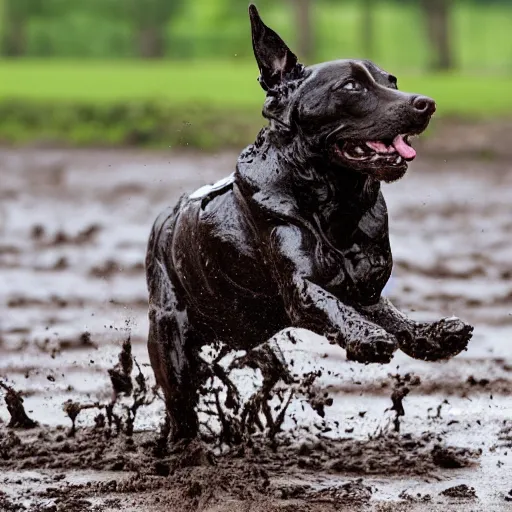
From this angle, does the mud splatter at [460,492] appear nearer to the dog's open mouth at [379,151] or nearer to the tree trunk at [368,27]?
the dog's open mouth at [379,151]

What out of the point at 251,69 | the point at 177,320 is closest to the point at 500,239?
the point at 177,320

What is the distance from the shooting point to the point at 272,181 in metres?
4.87

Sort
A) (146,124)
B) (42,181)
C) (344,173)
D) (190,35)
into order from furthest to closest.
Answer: (190,35), (146,124), (42,181), (344,173)

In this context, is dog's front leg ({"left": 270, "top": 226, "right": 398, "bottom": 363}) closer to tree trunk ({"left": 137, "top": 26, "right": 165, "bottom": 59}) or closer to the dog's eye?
the dog's eye

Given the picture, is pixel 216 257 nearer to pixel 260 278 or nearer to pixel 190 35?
pixel 260 278

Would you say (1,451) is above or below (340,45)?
below

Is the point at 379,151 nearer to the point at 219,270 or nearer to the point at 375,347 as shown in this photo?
the point at 375,347

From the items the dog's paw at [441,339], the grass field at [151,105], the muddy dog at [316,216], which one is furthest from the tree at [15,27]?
the dog's paw at [441,339]

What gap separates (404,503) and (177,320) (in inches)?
43.5

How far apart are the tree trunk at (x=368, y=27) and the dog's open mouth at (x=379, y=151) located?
3337 centimetres

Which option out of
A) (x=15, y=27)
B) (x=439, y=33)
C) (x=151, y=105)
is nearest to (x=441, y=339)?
(x=151, y=105)

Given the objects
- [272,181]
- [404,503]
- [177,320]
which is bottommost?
[404,503]

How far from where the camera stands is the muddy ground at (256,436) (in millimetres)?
5270

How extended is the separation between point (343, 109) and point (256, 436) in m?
1.75
